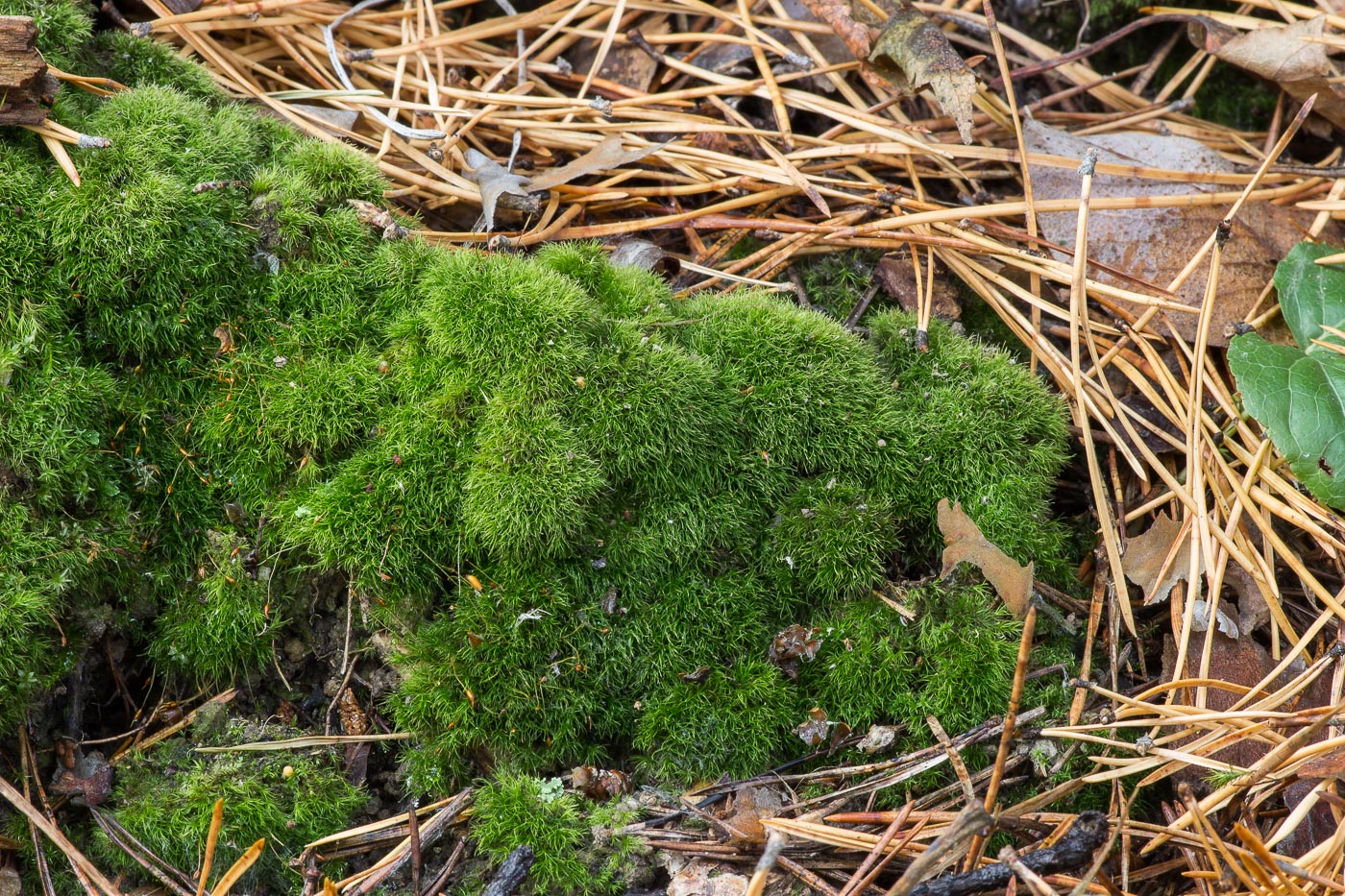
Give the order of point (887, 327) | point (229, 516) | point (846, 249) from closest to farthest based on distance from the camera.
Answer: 1. point (229, 516)
2. point (887, 327)
3. point (846, 249)

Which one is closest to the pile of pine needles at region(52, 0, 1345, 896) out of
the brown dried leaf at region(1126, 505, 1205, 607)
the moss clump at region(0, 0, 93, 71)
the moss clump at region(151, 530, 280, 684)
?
the brown dried leaf at region(1126, 505, 1205, 607)

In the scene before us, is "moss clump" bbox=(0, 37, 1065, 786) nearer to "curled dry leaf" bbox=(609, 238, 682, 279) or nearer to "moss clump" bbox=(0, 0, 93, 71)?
"moss clump" bbox=(0, 0, 93, 71)

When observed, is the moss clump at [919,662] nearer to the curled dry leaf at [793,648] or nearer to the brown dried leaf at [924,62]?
the curled dry leaf at [793,648]

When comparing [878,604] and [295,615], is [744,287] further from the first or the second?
[295,615]

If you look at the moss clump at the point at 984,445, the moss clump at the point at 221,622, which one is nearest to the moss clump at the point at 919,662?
the moss clump at the point at 984,445

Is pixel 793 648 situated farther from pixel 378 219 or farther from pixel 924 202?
pixel 378 219

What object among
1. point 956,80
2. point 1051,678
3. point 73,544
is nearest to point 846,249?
point 956,80
